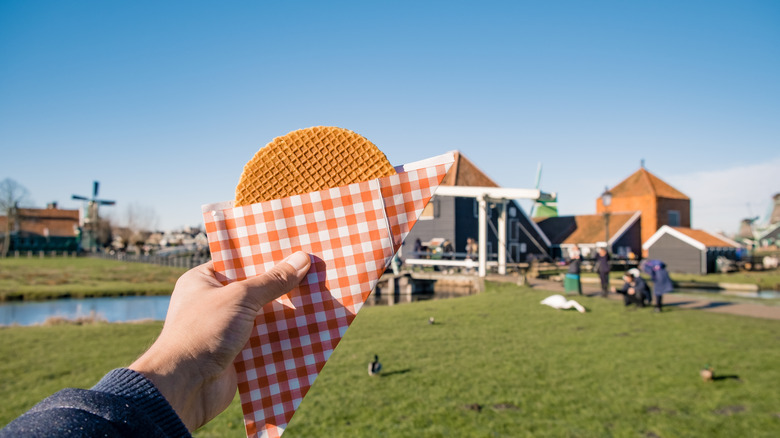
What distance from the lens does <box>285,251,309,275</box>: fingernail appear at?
1396 millimetres

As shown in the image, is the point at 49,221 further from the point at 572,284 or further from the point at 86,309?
the point at 572,284

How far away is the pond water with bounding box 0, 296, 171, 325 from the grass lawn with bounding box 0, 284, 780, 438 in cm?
579

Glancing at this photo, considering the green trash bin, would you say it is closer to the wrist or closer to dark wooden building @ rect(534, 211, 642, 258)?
the wrist

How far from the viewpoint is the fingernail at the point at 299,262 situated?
1396 mm

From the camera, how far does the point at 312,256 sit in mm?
1431

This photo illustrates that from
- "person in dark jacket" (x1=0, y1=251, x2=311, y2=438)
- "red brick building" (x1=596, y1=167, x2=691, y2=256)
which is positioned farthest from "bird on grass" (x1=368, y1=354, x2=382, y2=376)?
"red brick building" (x1=596, y1=167, x2=691, y2=256)

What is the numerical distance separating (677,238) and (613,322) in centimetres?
2432

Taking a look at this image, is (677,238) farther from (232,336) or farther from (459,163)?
(232,336)

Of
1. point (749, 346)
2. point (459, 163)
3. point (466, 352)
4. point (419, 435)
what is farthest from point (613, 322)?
point (459, 163)

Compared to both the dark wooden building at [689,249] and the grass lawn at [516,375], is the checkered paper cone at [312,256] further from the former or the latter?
the dark wooden building at [689,249]

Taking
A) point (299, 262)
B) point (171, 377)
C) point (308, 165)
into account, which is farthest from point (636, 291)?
point (171, 377)

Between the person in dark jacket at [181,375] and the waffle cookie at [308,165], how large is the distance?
27cm

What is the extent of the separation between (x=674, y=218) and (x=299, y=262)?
45038mm

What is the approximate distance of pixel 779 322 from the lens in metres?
12.0
